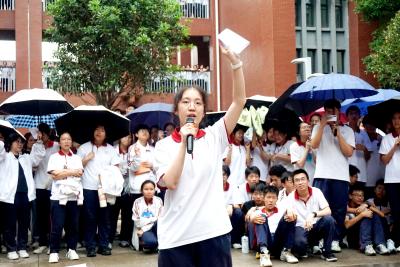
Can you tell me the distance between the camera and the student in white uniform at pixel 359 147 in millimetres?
7754

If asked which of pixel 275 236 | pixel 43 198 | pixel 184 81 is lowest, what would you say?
pixel 275 236

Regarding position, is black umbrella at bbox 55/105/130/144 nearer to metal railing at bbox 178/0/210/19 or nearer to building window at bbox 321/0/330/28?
metal railing at bbox 178/0/210/19

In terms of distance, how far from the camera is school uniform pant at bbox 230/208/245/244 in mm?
7555

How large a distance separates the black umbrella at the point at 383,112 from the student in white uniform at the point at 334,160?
920mm

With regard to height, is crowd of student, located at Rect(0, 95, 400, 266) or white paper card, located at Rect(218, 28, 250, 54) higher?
white paper card, located at Rect(218, 28, 250, 54)

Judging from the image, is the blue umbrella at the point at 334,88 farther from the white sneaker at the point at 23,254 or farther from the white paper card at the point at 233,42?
the white sneaker at the point at 23,254

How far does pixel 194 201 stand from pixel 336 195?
422 centimetres

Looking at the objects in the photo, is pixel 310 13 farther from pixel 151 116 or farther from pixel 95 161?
pixel 95 161

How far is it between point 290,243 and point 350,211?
1214 millimetres

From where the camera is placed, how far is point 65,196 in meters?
6.83

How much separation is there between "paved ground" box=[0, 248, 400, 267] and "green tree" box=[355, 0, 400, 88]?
982 centimetres

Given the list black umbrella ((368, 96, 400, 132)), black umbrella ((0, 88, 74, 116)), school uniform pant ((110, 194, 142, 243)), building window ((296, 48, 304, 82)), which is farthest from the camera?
building window ((296, 48, 304, 82))

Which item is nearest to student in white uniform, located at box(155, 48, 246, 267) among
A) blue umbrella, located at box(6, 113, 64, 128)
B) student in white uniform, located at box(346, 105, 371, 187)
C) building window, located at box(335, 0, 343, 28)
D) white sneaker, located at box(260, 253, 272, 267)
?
white sneaker, located at box(260, 253, 272, 267)

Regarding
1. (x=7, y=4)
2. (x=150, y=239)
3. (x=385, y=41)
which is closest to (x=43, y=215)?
(x=150, y=239)
